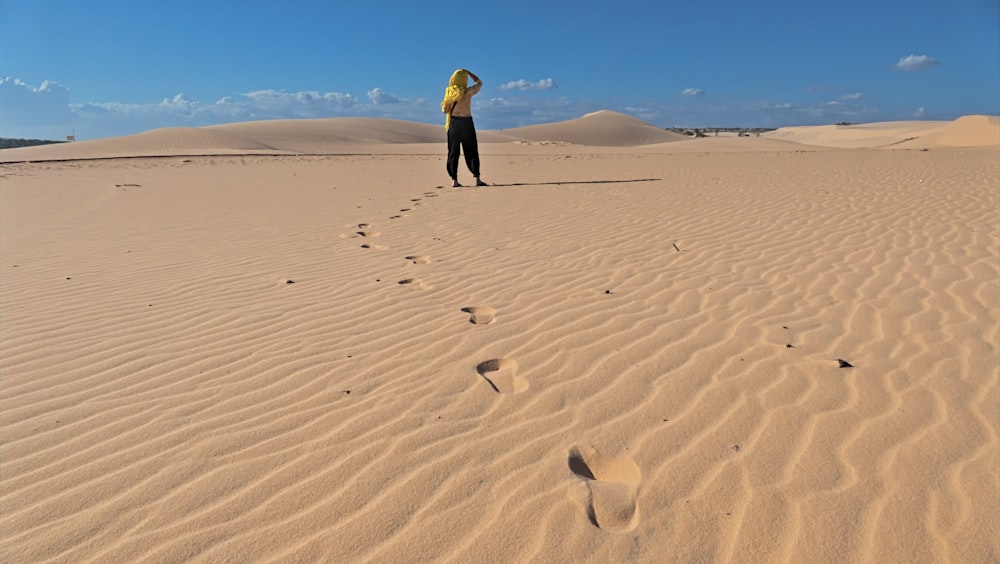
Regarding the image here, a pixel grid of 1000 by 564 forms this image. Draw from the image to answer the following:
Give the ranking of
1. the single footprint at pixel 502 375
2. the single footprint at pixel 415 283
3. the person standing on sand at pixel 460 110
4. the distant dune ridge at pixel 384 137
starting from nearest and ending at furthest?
1. the single footprint at pixel 502 375
2. the single footprint at pixel 415 283
3. the person standing on sand at pixel 460 110
4. the distant dune ridge at pixel 384 137

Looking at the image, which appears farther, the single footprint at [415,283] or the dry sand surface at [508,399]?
the single footprint at [415,283]

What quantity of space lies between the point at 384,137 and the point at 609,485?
52.0 m

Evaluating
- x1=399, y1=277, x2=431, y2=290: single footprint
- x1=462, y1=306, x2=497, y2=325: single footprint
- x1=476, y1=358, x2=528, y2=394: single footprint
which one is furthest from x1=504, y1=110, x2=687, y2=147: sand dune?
x1=476, y1=358, x2=528, y2=394: single footprint

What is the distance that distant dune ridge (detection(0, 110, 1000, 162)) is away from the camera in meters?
32.7

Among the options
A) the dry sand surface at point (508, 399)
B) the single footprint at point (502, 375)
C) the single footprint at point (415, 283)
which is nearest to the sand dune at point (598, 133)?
the dry sand surface at point (508, 399)

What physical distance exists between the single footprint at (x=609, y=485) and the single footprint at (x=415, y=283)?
8.24ft

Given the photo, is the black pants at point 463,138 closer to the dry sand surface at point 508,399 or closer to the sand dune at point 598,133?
the dry sand surface at point 508,399

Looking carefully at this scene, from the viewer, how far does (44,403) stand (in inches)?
113

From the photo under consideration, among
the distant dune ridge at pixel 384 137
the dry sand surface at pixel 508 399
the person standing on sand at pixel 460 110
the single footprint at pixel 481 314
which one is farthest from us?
→ the distant dune ridge at pixel 384 137

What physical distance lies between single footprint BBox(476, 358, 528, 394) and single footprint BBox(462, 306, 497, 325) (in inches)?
25.3

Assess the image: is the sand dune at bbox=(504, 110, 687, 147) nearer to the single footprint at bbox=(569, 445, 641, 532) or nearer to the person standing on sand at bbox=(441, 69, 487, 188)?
the person standing on sand at bbox=(441, 69, 487, 188)

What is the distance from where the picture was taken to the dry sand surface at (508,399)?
197cm

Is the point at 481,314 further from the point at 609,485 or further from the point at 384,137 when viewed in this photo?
the point at 384,137

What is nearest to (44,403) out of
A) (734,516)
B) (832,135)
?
(734,516)
